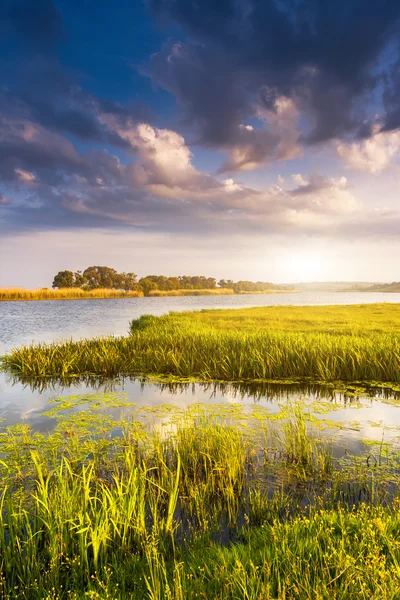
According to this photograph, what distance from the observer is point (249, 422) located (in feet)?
31.4

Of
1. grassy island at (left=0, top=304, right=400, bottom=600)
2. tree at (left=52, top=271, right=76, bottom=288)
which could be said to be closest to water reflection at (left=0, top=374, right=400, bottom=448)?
grassy island at (left=0, top=304, right=400, bottom=600)

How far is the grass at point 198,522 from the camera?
3.43 meters

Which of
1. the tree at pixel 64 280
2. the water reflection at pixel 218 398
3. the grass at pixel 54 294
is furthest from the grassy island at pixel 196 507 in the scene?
the tree at pixel 64 280

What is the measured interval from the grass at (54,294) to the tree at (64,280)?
6008 mm

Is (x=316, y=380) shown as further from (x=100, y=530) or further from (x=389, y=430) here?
(x=100, y=530)

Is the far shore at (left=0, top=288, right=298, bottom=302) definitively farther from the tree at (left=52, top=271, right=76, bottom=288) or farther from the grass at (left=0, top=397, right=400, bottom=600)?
the grass at (left=0, top=397, right=400, bottom=600)

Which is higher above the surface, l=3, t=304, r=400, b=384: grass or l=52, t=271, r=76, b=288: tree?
l=52, t=271, r=76, b=288: tree

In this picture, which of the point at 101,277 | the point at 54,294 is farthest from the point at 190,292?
the point at 54,294

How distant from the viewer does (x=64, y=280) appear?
99.6 m

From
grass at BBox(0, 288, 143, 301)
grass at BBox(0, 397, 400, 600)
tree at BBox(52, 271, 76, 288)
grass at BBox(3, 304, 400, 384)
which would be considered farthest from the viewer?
tree at BBox(52, 271, 76, 288)

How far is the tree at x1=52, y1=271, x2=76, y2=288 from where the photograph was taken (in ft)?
326

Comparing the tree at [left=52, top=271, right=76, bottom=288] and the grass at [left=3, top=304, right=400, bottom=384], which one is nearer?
the grass at [left=3, top=304, right=400, bottom=384]

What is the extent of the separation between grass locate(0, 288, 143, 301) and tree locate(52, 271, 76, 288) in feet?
19.7

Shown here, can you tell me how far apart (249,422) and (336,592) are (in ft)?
21.3
